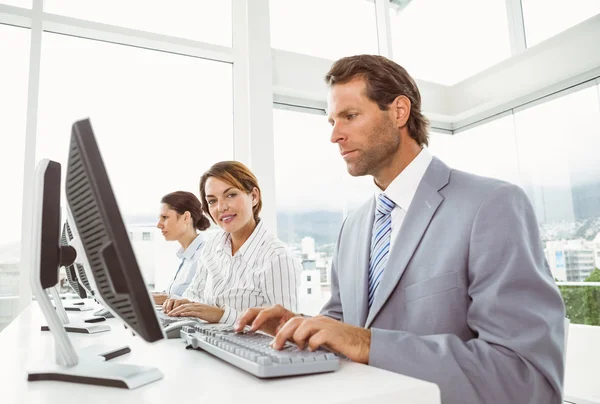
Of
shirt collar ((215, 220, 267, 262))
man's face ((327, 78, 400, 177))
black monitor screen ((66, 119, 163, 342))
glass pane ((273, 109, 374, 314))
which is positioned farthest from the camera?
glass pane ((273, 109, 374, 314))

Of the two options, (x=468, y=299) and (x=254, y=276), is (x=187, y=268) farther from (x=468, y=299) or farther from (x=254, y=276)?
(x=468, y=299)

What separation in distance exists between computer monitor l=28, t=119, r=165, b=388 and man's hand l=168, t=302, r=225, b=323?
54cm

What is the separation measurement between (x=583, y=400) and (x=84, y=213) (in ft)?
7.93

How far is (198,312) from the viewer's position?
4.34ft

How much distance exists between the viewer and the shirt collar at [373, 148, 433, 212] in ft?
3.87

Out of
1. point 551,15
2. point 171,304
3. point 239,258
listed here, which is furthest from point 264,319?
point 551,15

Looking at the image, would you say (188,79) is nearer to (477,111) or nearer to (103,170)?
(477,111)

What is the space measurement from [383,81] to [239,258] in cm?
102

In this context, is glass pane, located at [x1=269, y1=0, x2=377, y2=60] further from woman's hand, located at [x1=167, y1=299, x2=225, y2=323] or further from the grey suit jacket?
the grey suit jacket

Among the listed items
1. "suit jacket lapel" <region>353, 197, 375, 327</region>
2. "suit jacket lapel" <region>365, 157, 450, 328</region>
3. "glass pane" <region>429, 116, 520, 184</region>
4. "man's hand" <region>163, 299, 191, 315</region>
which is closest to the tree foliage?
"glass pane" <region>429, 116, 520, 184</region>

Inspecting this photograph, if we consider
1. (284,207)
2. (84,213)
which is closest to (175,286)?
(284,207)

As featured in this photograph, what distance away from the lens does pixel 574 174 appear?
356cm

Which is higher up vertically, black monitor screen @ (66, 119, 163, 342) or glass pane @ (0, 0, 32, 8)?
glass pane @ (0, 0, 32, 8)

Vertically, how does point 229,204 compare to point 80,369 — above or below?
above
